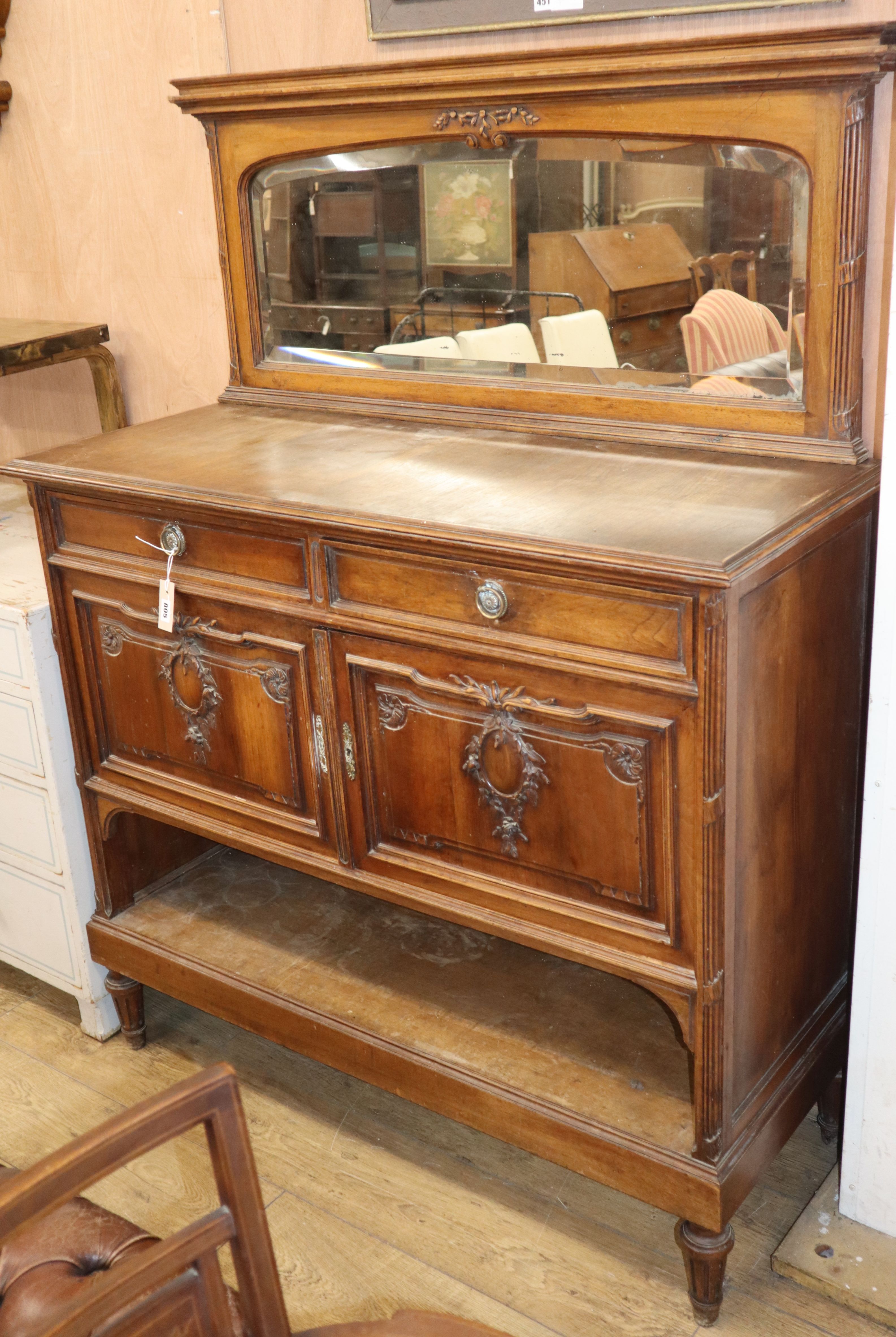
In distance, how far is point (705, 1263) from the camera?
1731mm

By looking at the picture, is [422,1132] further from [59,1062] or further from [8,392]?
[8,392]

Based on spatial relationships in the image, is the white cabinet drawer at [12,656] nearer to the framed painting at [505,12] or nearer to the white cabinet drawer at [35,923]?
the white cabinet drawer at [35,923]

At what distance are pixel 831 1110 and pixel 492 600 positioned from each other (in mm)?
1052

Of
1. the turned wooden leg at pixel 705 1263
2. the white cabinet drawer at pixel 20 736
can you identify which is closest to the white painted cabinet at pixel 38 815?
the white cabinet drawer at pixel 20 736

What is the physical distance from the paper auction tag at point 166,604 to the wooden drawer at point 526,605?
0.30 m

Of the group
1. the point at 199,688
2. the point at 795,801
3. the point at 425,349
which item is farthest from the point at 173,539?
the point at 795,801

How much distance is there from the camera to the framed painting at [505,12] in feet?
5.70

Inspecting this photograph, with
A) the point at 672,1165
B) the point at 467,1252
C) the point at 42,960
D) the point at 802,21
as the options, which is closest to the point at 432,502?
the point at 802,21

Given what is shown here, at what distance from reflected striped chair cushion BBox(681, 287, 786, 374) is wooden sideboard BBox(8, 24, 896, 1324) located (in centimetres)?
3

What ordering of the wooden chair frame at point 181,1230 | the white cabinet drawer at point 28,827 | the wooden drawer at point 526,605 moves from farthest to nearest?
1. the white cabinet drawer at point 28,827
2. the wooden drawer at point 526,605
3. the wooden chair frame at point 181,1230

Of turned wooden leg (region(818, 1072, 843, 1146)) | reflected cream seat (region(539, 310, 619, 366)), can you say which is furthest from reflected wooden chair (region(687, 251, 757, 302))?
turned wooden leg (region(818, 1072, 843, 1146))

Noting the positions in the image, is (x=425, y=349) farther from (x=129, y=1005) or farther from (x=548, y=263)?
(x=129, y=1005)

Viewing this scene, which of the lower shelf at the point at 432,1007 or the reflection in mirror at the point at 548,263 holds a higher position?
the reflection in mirror at the point at 548,263

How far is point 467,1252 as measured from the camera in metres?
1.91
